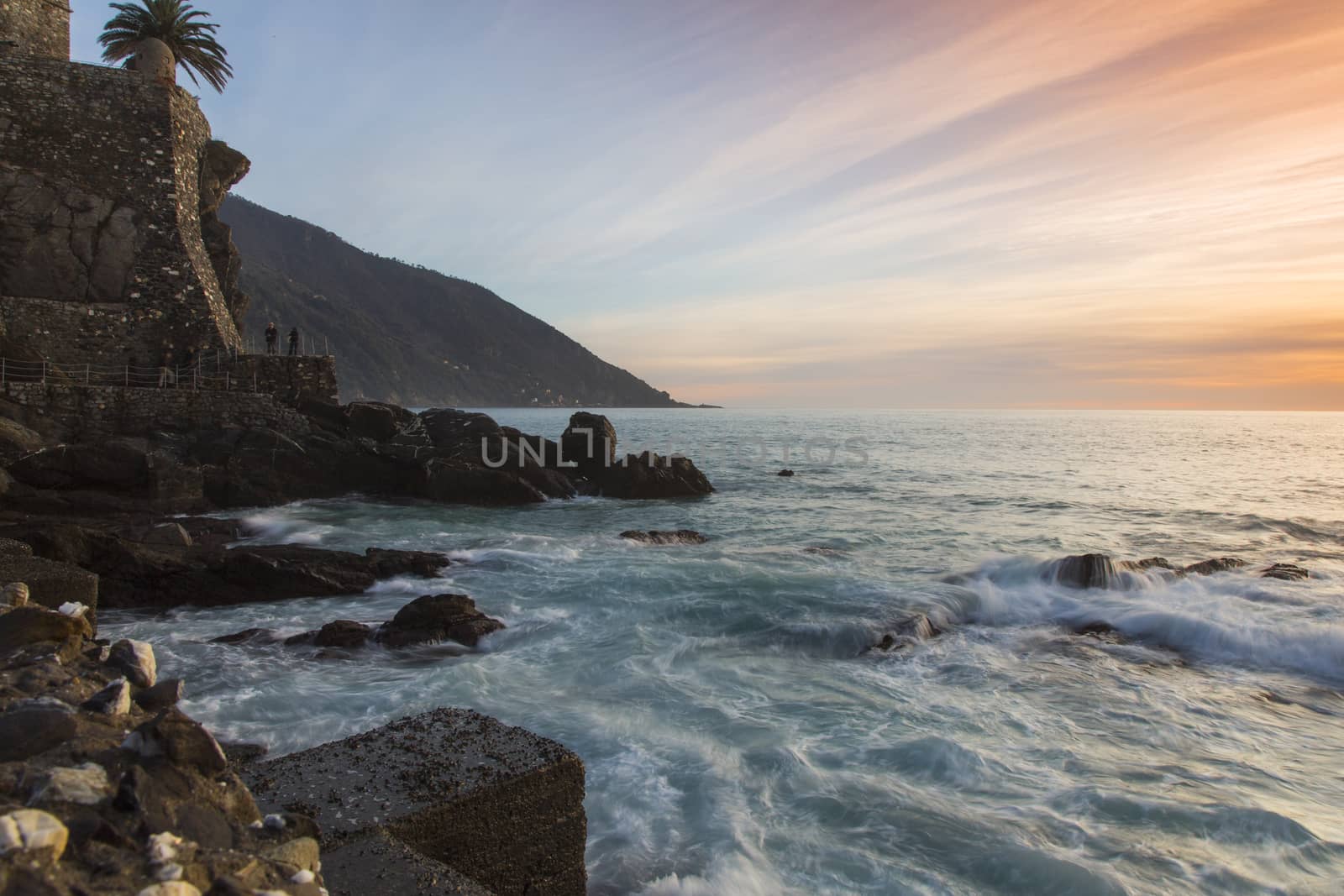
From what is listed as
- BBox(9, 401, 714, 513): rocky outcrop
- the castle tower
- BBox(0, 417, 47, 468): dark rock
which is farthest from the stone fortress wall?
BBox(0, 417, 47, 468): dark rock

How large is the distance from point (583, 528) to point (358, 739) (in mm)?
17670

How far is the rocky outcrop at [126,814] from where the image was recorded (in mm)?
2252

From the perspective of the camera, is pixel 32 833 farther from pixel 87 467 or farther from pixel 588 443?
pixel 588 443

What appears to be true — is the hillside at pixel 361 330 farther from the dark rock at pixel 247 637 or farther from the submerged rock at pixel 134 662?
the submerged rock at pixel 134 662

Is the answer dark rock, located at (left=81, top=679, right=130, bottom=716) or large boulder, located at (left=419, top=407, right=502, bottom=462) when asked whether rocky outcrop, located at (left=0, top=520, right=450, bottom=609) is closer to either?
dark rock, located at (left=81, top=679, right=130, bottom=716)

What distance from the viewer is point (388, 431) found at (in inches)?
1185

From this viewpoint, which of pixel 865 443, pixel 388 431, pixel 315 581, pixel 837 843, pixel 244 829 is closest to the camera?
pixel 244 829

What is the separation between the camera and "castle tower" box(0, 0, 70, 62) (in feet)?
90.8

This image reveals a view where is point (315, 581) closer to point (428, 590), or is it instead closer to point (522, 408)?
point (428, 590)

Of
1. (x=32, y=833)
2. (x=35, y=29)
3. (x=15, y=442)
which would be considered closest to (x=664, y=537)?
(x=15, y=442)

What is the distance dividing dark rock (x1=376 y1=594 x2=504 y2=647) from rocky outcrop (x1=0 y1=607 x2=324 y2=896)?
7.44 metres

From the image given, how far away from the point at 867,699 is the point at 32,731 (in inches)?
321

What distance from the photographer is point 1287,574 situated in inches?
642

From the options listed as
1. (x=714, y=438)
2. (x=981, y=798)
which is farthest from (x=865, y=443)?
(x=981, y=798)
